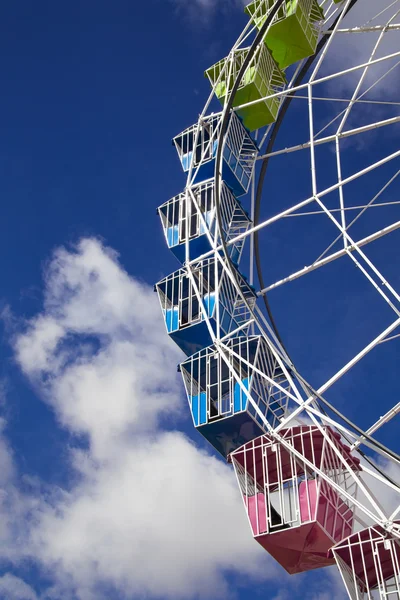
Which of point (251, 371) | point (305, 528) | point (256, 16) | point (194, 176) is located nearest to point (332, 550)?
point (305, 528)

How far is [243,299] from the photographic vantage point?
17297 mm

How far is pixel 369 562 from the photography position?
14.9m

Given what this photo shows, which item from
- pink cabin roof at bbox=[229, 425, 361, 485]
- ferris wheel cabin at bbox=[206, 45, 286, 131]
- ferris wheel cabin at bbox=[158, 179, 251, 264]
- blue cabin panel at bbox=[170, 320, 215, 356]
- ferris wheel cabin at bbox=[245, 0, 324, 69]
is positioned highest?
ferris wheel cabin at bbox=[245, 0, 324, 69]

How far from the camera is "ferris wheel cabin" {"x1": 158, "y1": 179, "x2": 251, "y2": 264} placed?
18.9m

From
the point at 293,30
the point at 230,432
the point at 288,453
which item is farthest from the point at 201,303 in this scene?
the point at 293,30

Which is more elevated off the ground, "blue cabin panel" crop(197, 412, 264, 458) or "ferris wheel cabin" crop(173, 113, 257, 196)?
"ferris wheel cabin" crop(173, 113, 257, 196)

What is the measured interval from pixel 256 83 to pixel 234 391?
7.11 m

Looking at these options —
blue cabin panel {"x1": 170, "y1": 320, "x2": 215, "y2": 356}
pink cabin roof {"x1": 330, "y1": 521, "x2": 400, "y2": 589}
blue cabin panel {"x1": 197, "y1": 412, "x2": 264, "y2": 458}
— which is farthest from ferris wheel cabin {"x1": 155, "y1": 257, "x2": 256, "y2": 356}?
pink cabin roof {"x1": 330, "y1": 521, "x2": 400, "y2": 589}

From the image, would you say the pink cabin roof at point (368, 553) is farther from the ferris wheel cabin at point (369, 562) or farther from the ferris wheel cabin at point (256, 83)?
the ferris wheel cabin at point (256, 83)

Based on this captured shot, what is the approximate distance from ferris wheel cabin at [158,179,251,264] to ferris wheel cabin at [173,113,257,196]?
0.54 metres

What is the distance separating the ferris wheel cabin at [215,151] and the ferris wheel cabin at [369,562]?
8.16 m

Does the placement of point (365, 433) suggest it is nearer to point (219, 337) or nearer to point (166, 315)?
point (219, 337)

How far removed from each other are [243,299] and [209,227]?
7.94 ft

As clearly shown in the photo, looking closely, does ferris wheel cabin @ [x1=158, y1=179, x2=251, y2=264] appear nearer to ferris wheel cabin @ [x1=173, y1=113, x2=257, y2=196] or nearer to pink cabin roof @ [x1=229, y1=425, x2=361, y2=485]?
ferris wheel cabin @ [x1=173, y1=113, x2=257, y2=196]
